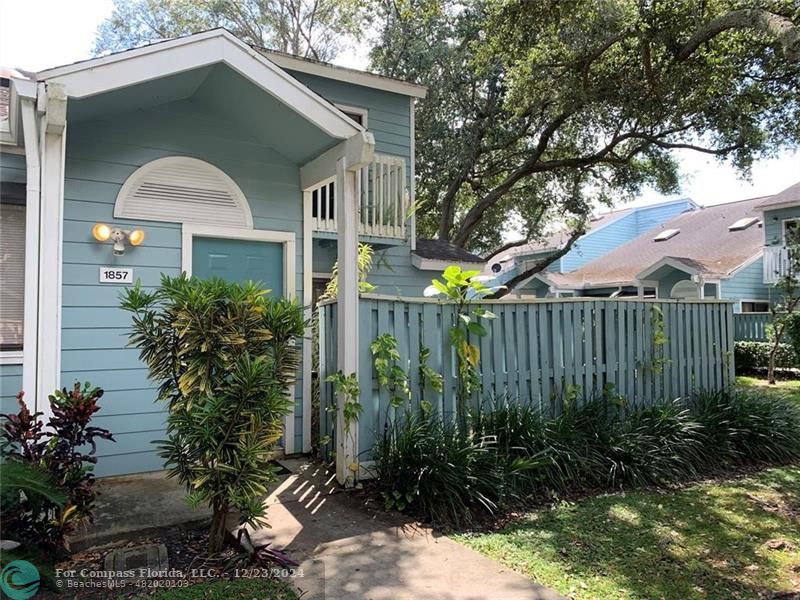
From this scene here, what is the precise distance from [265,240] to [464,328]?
2187 mm

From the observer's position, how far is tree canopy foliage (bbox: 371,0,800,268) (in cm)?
771

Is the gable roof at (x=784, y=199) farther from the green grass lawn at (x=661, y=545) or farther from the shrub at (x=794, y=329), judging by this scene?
the green grass lawn at (x=661, y=545)

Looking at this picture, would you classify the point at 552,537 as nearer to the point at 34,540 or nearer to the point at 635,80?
the point at 34,540

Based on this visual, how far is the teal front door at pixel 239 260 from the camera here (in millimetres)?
5039

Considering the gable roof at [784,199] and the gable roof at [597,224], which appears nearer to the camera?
the gable roof at [784,199]

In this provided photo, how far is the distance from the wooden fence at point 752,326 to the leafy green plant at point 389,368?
42.9 feet

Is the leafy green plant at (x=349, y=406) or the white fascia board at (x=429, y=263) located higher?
the white fascia board at (x=429, y=263)

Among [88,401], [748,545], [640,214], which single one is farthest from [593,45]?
[640,214]

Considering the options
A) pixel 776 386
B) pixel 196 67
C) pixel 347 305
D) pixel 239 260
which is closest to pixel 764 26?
pixel 347 305

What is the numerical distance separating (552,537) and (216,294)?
2687mm

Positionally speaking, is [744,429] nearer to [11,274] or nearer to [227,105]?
[227,105]

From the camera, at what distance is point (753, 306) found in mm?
17328

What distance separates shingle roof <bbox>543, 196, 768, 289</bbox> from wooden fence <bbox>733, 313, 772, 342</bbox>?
2.02 meters

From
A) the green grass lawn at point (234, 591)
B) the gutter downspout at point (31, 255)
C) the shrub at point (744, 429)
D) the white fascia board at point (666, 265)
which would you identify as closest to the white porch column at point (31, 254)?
the gutter downspout at point (31, 255)
